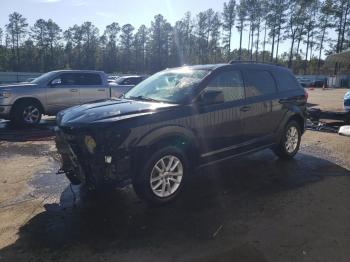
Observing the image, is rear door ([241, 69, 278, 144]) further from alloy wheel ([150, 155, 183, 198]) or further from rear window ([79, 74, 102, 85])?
rear window ([79, 74, 102, 85])

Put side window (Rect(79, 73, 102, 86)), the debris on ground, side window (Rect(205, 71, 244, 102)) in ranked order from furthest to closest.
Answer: side window (Rect(79, 73, 102, 86)) < the debris on ground < side window (Rect(205, 71, 244, 102))

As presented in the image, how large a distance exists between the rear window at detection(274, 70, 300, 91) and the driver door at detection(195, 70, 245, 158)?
47.4 inches

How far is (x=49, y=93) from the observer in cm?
1101

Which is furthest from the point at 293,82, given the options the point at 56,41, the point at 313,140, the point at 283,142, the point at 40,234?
Result: the point at 56,41

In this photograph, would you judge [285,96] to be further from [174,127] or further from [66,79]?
[66,79]

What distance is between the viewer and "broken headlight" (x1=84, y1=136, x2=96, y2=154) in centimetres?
393

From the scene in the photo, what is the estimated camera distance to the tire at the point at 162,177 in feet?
13.8

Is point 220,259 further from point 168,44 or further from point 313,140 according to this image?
point 168,44

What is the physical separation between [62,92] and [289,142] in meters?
7.62

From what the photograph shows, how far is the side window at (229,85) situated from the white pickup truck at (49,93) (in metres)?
7.36

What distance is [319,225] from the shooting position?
3957mm

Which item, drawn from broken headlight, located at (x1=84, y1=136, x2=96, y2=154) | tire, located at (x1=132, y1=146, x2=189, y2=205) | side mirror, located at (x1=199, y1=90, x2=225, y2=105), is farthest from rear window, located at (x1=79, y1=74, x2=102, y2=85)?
broken headlight, located at (x1=84, y1=136, x2=96, y2=154)

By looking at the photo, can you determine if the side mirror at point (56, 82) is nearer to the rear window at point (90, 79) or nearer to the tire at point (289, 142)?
the rear window at point (90, 79)

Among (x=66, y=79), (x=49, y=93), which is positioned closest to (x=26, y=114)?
(x=49, y=93)
